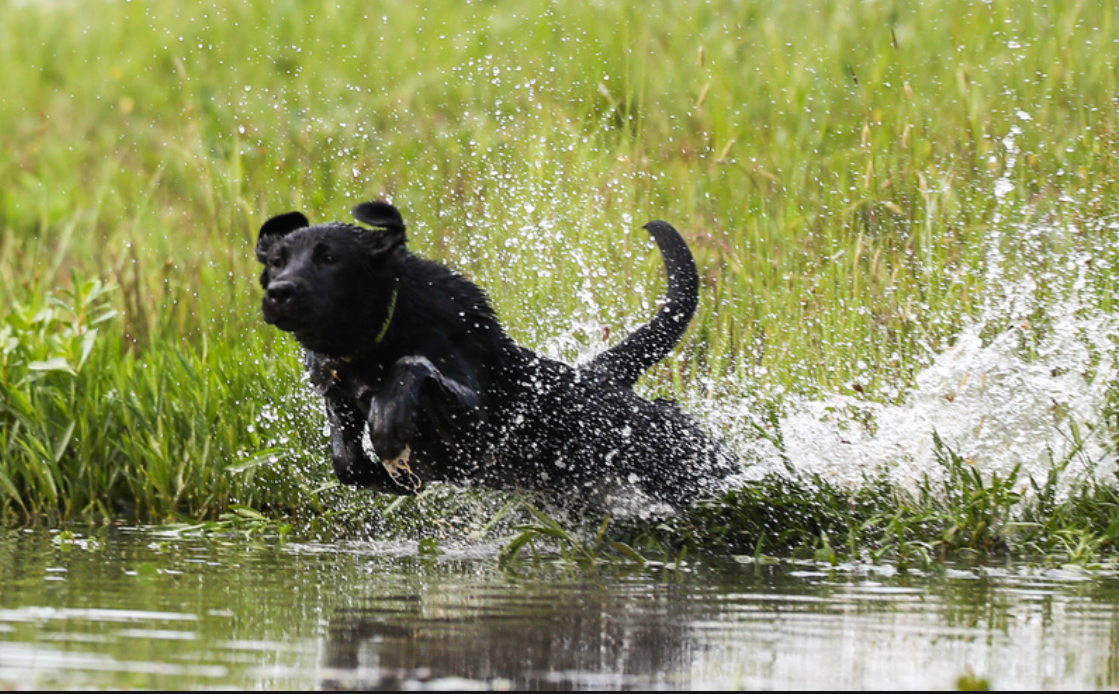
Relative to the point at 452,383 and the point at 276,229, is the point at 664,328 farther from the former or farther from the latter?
the point at 276,229

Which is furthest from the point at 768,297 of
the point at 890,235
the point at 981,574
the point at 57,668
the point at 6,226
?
the point at 6,226

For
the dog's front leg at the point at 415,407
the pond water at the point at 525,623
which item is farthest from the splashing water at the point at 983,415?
the dog's front leg at the point at 415,407

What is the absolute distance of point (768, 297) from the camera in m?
6.64

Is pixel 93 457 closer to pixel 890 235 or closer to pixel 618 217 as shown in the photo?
pixel 618 217

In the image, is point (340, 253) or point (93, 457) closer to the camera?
point (340, 253)

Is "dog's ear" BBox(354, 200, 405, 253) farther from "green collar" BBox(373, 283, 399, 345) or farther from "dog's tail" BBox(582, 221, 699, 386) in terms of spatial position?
"dog's tail" BBox(582, 221, 699, 386)

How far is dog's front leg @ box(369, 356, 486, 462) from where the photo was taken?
15.0 feet

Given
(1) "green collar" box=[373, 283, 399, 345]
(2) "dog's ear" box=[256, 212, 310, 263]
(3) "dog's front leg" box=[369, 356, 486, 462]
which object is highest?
(2) "dog's ear" box=[256, 212, 310, 263]

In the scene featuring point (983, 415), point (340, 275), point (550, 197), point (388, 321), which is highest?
point (550, 197)

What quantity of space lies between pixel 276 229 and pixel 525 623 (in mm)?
2187

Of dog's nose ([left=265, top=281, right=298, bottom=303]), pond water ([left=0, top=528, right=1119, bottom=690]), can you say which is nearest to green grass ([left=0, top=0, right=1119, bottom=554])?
pond water ([left=0, top=528, right=1119, bottom=690])

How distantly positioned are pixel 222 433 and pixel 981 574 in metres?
3.16

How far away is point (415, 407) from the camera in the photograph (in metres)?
4.60

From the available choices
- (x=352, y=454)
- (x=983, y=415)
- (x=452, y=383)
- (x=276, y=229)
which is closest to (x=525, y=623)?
(x=452, y=383)
